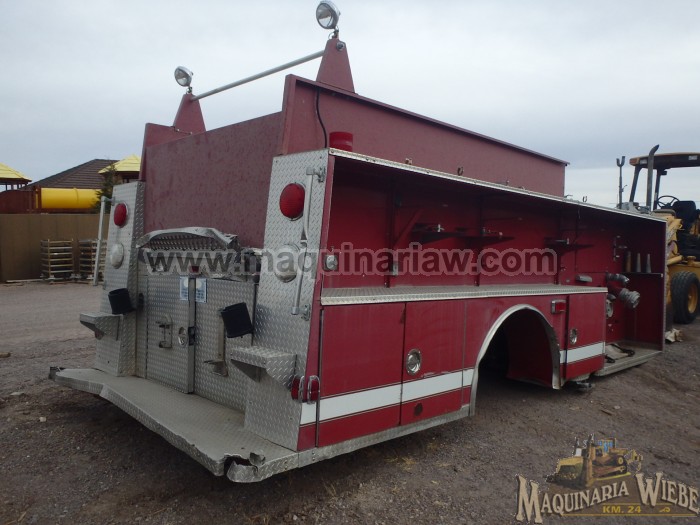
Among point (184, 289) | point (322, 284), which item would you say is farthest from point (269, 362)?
point (184, 289)

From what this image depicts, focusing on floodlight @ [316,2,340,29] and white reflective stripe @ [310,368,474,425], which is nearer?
white reflective stripe @ [310,368,474,425]

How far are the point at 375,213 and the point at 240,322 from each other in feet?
4.07

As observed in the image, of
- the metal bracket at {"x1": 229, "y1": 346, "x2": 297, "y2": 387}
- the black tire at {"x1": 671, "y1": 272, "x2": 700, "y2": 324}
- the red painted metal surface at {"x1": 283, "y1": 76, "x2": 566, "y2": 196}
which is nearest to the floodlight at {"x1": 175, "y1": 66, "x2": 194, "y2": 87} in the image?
the red painted metal surface at {"x1": 283, "y1": 76, "x2": 566, "y2": 196}

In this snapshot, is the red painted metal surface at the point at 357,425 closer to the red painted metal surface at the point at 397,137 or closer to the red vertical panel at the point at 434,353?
the red vertical panel at the point at 434,353

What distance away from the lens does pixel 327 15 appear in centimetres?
370

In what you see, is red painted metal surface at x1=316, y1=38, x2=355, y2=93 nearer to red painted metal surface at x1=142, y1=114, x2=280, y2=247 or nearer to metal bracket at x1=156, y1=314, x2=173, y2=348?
red painted metal surface at x1=142, y1=114, x2=280, y2=247

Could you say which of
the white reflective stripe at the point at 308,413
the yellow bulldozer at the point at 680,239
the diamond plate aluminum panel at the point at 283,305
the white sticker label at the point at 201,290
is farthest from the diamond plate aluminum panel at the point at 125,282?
the yellow bulldozer at the point at 680,239

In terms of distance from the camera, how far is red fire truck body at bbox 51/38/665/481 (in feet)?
9.60

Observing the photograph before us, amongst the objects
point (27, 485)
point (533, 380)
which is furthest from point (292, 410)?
point (533, 380)

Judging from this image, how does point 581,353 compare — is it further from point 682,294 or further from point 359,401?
point 682,294

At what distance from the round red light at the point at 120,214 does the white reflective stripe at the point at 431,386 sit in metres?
2.87

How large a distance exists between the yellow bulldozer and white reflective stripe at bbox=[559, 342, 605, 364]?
3.82 m

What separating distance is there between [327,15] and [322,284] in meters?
1.97

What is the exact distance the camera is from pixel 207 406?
11.7 ft
